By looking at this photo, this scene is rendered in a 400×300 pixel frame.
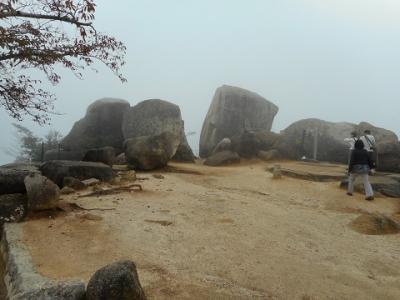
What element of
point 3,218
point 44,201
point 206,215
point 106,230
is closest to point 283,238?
point 206,215

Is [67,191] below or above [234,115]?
below

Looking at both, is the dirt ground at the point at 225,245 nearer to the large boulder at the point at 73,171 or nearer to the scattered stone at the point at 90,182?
the scattered stone at the point at 90,182

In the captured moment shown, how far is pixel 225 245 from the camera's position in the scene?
6191mm

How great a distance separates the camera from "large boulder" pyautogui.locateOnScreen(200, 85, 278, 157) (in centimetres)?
2202

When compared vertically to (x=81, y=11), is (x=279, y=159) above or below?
below

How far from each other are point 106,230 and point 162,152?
7362mm

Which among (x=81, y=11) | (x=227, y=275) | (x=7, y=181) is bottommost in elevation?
(x=227, y=275)

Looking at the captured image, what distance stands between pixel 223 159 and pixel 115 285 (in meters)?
13.1

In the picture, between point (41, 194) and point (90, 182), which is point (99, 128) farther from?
point (41, 194)

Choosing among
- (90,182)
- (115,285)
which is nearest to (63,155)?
(90,182)

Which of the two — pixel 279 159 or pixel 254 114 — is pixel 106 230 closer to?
pixel 279 159

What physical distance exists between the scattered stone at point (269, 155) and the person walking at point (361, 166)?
6556mm

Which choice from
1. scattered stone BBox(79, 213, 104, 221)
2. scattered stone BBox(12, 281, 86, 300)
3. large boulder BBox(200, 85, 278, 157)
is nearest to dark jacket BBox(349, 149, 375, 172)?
scattered stone BBox(79, 213, 104, 221)

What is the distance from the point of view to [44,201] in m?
7.43
